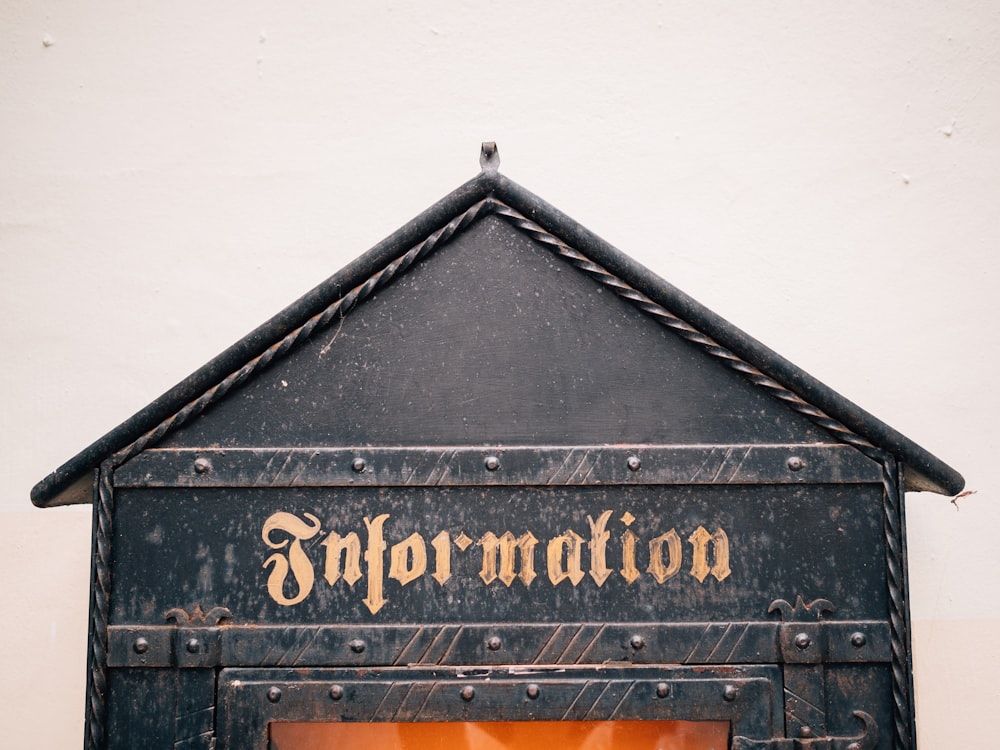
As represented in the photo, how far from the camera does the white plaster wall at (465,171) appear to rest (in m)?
1.43

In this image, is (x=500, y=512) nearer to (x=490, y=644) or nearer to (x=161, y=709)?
(x=490, y=644)

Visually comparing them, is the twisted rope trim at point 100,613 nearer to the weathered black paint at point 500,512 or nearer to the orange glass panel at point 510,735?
the weathered black paint at point 500,512

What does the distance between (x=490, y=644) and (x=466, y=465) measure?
200 millimetres

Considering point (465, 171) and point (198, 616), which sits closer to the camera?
point (198, 616)

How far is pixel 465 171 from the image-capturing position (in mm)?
1481

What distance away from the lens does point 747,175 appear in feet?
4.81

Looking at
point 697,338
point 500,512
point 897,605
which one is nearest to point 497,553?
point 500,512

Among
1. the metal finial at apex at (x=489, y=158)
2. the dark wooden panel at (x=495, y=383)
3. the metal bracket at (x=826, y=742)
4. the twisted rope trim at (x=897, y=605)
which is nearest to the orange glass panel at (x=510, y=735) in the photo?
the metal bracket at (x=826, y=742)

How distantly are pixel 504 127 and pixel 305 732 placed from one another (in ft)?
3.43

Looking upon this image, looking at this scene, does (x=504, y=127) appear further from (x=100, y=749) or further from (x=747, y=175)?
(x=100, y=749)

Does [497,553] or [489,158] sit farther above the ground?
[489,158]

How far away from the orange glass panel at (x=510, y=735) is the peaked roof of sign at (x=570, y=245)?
37 cm

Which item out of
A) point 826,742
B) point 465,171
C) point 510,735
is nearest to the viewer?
point 826,742

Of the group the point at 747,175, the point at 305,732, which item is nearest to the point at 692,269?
the point at 747,175
